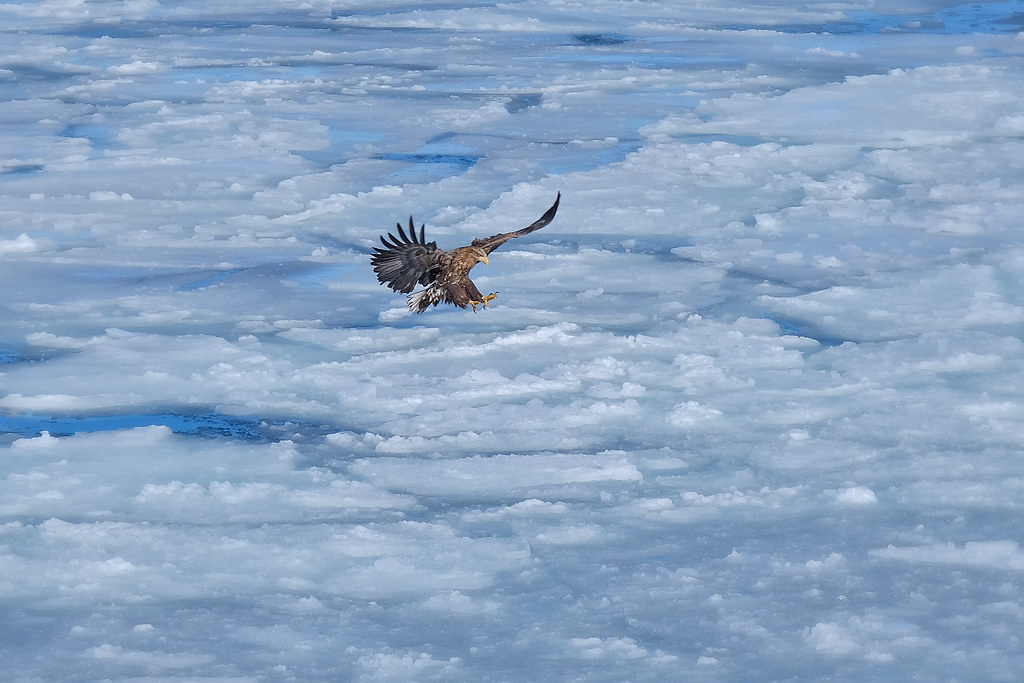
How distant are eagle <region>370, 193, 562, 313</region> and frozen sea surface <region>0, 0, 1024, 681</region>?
481mm

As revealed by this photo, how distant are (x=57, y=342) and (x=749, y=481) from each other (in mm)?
3342

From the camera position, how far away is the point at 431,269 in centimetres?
571

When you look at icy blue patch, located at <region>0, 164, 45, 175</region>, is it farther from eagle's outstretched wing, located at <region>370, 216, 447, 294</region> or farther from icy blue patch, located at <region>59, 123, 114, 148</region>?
eagle's outstretched wing, located at <region>370, 216, 447, 294</region>


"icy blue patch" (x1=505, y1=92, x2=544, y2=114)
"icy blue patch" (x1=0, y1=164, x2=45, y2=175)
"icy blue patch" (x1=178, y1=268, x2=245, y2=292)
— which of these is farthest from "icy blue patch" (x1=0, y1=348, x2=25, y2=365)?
"icy blue patch" (x1=505, y1=92, x2=544, y2=114)

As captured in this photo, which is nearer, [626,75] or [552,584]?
[552,584]

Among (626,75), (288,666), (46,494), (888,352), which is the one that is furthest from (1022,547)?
(626,75)

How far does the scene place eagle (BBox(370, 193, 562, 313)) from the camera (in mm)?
5668

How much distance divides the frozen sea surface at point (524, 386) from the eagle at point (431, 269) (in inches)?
19.0

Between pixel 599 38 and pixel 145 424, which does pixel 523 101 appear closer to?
pixel 599 38

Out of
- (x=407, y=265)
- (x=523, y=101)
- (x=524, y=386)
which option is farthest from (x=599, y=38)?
(x=407, y=265)

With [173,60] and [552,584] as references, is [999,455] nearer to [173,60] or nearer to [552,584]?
[552,584]

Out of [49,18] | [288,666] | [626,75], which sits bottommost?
[288,666]

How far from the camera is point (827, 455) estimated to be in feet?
17.6

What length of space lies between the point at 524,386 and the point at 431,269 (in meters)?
0.70
